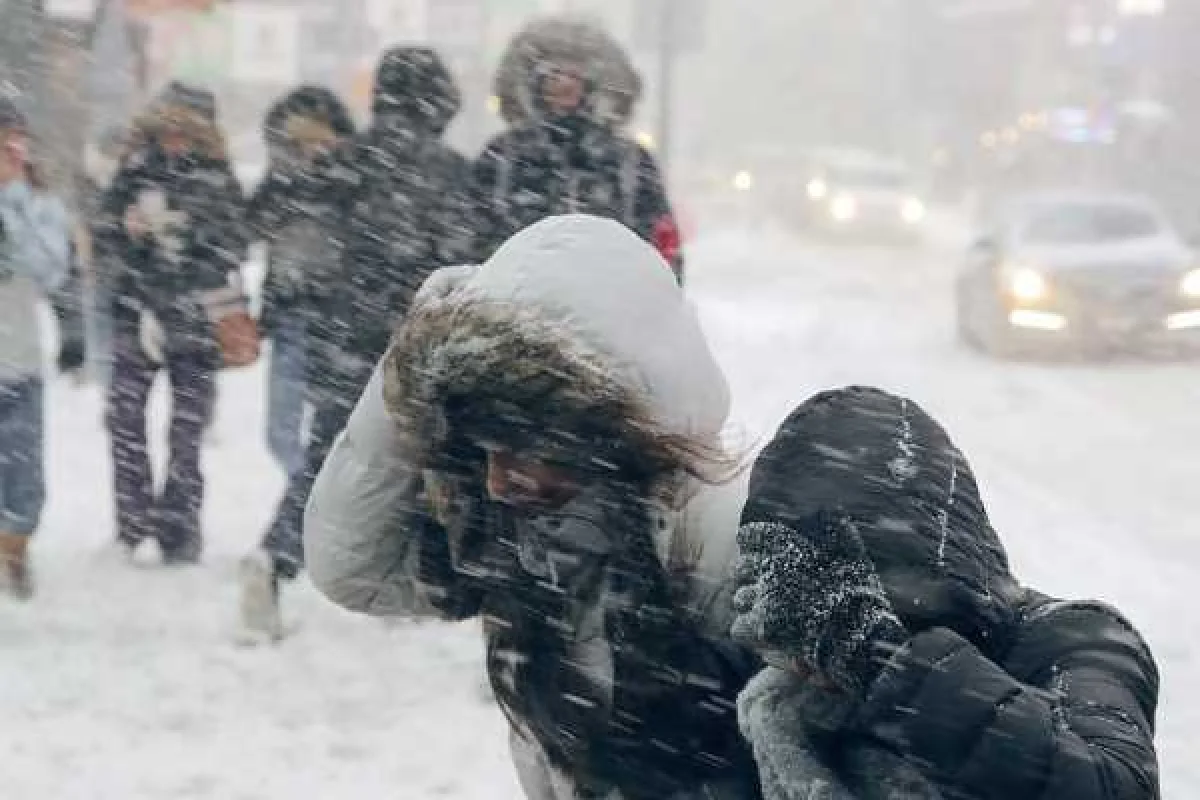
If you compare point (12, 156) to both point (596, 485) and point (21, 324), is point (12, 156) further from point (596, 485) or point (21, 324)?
point (596, 485)

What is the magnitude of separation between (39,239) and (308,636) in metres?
1.67

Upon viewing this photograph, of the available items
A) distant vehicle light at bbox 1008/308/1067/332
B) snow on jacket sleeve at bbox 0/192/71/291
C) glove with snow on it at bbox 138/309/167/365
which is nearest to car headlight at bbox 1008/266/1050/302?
distant vehicle light at bbox 1008/308/1067/332

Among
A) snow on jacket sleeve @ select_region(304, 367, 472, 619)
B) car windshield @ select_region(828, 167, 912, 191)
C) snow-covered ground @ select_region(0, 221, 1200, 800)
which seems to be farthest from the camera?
car windshield @ select_region(828, 167, 912, 191)

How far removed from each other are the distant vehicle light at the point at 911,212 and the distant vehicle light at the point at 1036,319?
18.3 m

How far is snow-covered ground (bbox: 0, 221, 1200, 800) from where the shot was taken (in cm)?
468

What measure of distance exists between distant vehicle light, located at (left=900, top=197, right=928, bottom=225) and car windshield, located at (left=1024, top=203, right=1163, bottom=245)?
16.4 meters

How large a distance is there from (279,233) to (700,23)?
1261 centimetres

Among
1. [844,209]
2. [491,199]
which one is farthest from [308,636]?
[844,209]

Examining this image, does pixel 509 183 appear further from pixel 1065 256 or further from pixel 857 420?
pixel 1065 256

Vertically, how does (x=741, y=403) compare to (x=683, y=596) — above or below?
below

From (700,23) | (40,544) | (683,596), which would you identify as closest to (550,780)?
(683,596)

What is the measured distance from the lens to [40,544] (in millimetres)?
7090

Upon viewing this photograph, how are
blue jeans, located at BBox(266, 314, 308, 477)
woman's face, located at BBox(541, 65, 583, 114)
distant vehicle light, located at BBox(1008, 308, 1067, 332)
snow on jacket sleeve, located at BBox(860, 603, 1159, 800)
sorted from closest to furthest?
snow on jacket sleeve, located at BBox(860, 603, 1159, 800)
woman's face, located at BBox(541, 65, 583, 114)
blue jeans, located at BBox(266, 314, 308, 477)
distant vehicle light, located at BBox(1008, 308, 1067, 332)

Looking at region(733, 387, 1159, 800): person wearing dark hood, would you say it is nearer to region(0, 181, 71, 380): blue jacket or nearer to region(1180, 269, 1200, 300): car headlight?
region(0, 181, 71, 380): blue jacket
